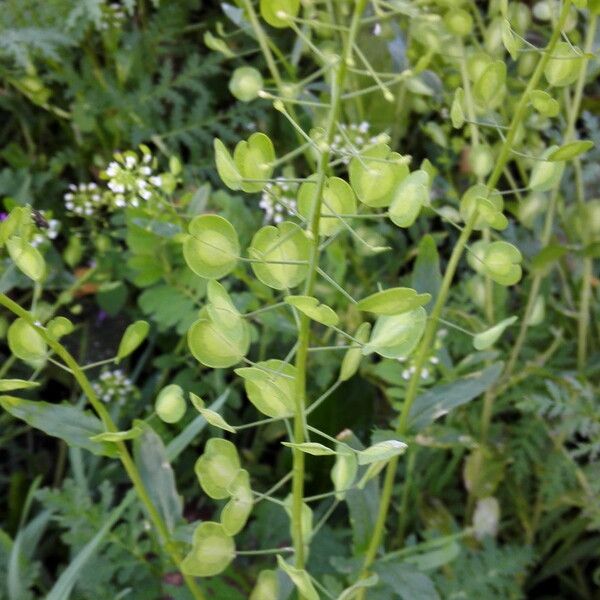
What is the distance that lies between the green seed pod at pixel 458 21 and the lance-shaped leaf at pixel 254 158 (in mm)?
349

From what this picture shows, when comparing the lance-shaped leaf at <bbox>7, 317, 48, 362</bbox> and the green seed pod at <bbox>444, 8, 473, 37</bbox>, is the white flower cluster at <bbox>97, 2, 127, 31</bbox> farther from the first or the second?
the lance-shaped leaf at <bbox>7, 317, 48, 362</bbox>

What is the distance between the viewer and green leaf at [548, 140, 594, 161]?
467 mm

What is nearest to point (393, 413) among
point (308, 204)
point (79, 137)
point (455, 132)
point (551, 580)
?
point (551, 580)

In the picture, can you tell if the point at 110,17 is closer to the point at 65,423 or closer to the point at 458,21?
the point at 458,21

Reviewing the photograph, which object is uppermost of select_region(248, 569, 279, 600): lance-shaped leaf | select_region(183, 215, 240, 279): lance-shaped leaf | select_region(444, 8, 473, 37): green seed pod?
select_region(183, 215, 240, 279): lance-shaped leaf

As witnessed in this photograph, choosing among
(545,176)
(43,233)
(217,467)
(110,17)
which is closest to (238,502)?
(217,467)

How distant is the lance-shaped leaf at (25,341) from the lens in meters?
0.51

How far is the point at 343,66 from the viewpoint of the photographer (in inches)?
14.9

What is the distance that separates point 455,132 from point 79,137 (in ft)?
1.56

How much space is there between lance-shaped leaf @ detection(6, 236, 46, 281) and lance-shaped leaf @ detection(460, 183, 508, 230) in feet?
0.81

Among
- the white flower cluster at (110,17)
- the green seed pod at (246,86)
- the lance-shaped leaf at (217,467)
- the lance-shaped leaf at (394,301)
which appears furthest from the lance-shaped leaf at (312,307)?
the white flower cluster at (110,17)

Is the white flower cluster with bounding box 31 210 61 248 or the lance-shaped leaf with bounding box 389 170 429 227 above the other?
the lance-shaped leaf with bounding box 389 170 429 227

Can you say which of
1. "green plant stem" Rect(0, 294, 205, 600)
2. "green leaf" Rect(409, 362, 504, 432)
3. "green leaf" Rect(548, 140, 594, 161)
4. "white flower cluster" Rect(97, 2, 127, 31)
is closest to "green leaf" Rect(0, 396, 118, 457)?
"green plant stem" Rect(0, 294, 205, 600)

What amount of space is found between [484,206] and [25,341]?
10.8 inches
